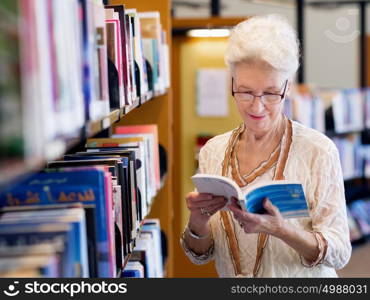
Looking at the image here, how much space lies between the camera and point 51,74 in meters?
1.42

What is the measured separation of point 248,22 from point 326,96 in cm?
548

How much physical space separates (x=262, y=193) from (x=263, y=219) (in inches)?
3.1

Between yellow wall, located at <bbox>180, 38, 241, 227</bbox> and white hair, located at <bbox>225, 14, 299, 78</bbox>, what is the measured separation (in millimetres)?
3169

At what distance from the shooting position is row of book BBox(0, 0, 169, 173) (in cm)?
120

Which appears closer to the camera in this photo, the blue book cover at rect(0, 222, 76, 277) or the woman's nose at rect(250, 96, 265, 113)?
the blue book cover at rect(0, 222, 76, 277)

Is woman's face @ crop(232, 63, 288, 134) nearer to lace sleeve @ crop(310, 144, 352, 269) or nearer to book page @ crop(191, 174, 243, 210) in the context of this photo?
lace sleeve @ crop(310, 144, 352, 269)

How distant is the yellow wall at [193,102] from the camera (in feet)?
18.5

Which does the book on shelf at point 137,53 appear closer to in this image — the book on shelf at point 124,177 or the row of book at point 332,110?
the book on shelf at point 124,177

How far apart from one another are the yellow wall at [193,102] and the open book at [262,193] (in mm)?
Answer: 3410

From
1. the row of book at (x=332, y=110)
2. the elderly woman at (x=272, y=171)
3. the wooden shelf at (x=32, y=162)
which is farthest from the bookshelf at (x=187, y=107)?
the wooden shelf at (x=32, y=162)

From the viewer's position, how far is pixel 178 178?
5.59 meters

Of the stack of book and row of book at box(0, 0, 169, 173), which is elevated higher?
row of book at box(0, 0, 169, 173)

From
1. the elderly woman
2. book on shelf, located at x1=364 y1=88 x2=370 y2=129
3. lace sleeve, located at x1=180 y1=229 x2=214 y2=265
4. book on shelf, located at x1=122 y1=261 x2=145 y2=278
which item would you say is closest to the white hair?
the elderly woman

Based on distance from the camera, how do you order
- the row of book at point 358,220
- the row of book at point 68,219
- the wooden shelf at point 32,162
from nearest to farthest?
1. the wooden shelf at point 32,162
2. the row of book at point 68,219
3. the row of book at point 358,220
